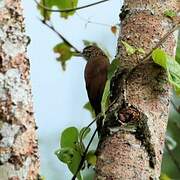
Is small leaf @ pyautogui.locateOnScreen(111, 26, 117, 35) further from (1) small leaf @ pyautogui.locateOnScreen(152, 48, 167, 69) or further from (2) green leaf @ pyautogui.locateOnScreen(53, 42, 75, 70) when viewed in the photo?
(1) small leaf @ pyautogui.locateOnScreen(152, 48, 167, 69)

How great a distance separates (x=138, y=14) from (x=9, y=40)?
0.57m

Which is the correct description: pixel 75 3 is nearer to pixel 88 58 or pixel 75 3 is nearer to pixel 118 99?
pixel 88 58

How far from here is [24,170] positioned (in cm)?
118

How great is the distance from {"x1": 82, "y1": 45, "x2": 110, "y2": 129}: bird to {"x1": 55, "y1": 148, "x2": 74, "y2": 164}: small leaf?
0.27m

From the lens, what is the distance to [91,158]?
67.7 inches

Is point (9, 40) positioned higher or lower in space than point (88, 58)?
higher

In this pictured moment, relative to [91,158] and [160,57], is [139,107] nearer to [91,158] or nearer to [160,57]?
[160,57]

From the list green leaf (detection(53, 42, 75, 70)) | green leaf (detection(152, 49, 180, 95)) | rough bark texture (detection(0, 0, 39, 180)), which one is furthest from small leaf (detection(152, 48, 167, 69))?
green leaf (detection(53, 42, 75, 70))

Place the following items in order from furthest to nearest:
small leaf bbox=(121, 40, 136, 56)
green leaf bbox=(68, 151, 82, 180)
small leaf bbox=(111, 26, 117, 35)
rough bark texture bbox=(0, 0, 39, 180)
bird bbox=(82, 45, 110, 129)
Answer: small leaf bbox=(111, 26, 117, 35) → bird bbox=(82, 45, 110, 129) → green leaf bbox=(68, 151, 82, 180) → small leaf bbox=(121, 40, 136, 56) → rough bark texture bbox=(0, 0, 39, 180)

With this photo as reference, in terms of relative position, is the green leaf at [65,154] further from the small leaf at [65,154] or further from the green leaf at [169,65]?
the green leaf at [169,65]

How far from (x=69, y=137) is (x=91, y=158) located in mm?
175

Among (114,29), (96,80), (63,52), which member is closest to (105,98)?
(96,80)

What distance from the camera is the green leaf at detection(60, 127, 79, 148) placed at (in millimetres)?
1869

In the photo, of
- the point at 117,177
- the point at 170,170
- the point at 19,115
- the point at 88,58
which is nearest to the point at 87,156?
the point at 117,177
